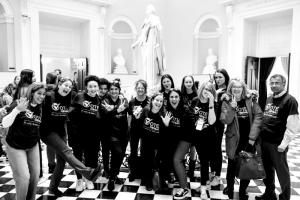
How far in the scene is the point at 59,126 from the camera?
3.28 m

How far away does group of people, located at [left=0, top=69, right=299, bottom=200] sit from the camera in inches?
108

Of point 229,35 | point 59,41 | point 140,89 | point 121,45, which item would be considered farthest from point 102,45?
point 140,89

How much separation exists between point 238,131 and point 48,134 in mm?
2418

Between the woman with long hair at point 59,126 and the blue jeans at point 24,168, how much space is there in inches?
15.2

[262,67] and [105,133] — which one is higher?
[262,67]

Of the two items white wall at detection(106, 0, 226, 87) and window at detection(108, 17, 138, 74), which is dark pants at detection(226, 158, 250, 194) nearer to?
white wall at detection(106, 0, 226, 87)

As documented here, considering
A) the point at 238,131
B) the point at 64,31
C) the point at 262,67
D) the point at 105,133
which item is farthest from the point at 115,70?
the point at 238,131

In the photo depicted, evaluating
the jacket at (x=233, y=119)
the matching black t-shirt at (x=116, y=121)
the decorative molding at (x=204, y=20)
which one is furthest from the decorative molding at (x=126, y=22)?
the jacket at (x=233, y=119)

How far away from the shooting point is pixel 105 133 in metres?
3.68

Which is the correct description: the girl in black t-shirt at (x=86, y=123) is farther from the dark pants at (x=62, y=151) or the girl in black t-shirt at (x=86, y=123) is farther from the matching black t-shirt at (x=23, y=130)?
the matching black t-shirt at (x=23, y=130)

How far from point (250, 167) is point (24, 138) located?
2566 mm

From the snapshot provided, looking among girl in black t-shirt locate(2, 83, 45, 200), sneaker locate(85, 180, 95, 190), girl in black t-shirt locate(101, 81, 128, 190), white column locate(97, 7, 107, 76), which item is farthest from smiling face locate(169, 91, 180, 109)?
white column locate(97, 7, 107, 76)

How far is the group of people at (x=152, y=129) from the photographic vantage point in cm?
275

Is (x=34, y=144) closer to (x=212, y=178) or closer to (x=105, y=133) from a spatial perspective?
(x=105, y=133)
